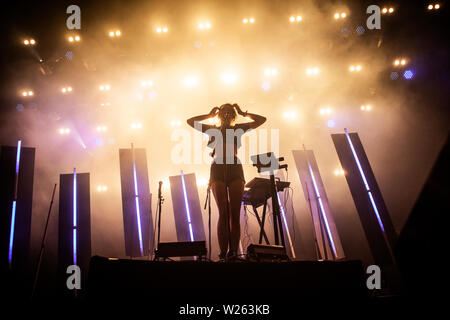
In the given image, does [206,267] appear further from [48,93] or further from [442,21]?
[48,93]

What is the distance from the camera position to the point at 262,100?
6082mm

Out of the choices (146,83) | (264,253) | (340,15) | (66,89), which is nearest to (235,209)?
(264,253)

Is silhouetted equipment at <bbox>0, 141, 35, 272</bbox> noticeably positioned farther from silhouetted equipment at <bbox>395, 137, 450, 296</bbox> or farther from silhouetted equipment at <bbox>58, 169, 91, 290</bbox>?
silhouetted equipment at <bbox>395, 137, 450, 296</bbox>

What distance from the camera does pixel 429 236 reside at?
2109 mm

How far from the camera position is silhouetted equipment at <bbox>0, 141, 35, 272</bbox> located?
147 inches

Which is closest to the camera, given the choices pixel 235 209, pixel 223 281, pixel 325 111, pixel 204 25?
pixel 223 281

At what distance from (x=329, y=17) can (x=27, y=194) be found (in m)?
6.33

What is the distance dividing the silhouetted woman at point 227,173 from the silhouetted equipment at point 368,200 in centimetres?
228

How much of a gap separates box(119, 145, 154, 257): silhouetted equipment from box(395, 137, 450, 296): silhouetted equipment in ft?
12.0

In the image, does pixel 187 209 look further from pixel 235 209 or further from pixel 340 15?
pixel 340 15

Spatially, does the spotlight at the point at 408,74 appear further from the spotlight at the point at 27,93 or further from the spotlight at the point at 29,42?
the spotlight at the point at 27,93

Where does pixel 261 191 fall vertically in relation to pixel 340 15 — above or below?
below

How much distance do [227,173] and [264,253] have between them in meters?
0.91
